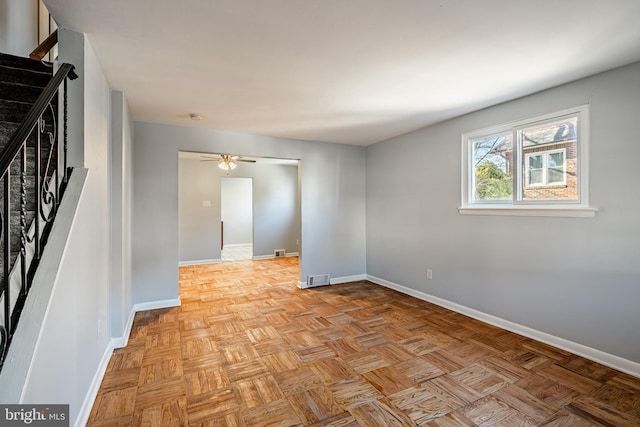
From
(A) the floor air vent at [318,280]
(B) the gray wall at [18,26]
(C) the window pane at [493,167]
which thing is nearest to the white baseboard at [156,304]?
(A) the floor air vent at [318,280]

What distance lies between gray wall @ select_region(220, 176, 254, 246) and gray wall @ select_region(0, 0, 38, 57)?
21.2ft

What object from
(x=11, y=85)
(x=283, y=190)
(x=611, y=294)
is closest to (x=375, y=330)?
(x=611, y=294)

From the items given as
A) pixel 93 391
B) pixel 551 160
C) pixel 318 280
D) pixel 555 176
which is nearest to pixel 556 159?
pixel 551 160

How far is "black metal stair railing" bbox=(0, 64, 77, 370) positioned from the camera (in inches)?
38.7

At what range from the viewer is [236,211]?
9352 millimetres

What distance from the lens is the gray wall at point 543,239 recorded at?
223 cm

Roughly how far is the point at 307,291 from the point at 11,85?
369 centimetres

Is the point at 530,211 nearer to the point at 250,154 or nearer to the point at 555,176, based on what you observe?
the point at 555,176

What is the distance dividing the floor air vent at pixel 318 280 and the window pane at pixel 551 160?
9.53ft

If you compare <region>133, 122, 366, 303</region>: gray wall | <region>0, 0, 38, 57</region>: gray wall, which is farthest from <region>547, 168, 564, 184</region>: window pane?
<region>0, 0, 38, 57</region>: gray wall

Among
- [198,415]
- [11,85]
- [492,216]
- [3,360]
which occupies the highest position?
[11,85]

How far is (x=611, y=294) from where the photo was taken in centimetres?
229

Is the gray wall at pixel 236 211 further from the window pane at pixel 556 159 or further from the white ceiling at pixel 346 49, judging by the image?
the window pane at pixel 556 159

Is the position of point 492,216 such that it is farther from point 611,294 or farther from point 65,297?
point 65,297
